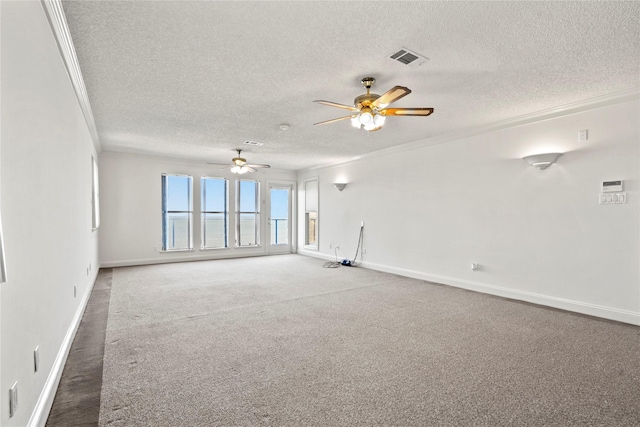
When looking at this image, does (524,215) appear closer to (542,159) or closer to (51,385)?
(542,159)

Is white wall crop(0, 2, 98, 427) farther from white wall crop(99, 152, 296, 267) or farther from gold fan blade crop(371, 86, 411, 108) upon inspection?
white wall crop(99, 152, 296, 267)

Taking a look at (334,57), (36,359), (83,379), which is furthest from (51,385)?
(334,57)

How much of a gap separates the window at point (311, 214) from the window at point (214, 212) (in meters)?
2.25

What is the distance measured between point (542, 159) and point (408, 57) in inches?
103

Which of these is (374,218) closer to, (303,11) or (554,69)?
(554,69)

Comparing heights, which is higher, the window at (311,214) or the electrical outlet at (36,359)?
the window at (311,214)

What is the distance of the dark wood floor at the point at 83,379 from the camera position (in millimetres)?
1934

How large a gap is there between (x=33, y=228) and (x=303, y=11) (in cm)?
214

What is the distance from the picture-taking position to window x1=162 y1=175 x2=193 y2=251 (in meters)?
7.78

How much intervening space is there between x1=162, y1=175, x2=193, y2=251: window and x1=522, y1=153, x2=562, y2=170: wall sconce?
722 cm

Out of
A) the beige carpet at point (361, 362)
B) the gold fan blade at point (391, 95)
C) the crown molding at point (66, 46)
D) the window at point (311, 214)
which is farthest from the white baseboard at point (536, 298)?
the crown molding at point (66, 46)

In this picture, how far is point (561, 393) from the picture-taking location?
2.19m

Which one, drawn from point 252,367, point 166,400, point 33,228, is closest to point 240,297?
point 252,367

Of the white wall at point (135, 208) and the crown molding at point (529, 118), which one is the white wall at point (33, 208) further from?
the crown molding at point (529, 118)
